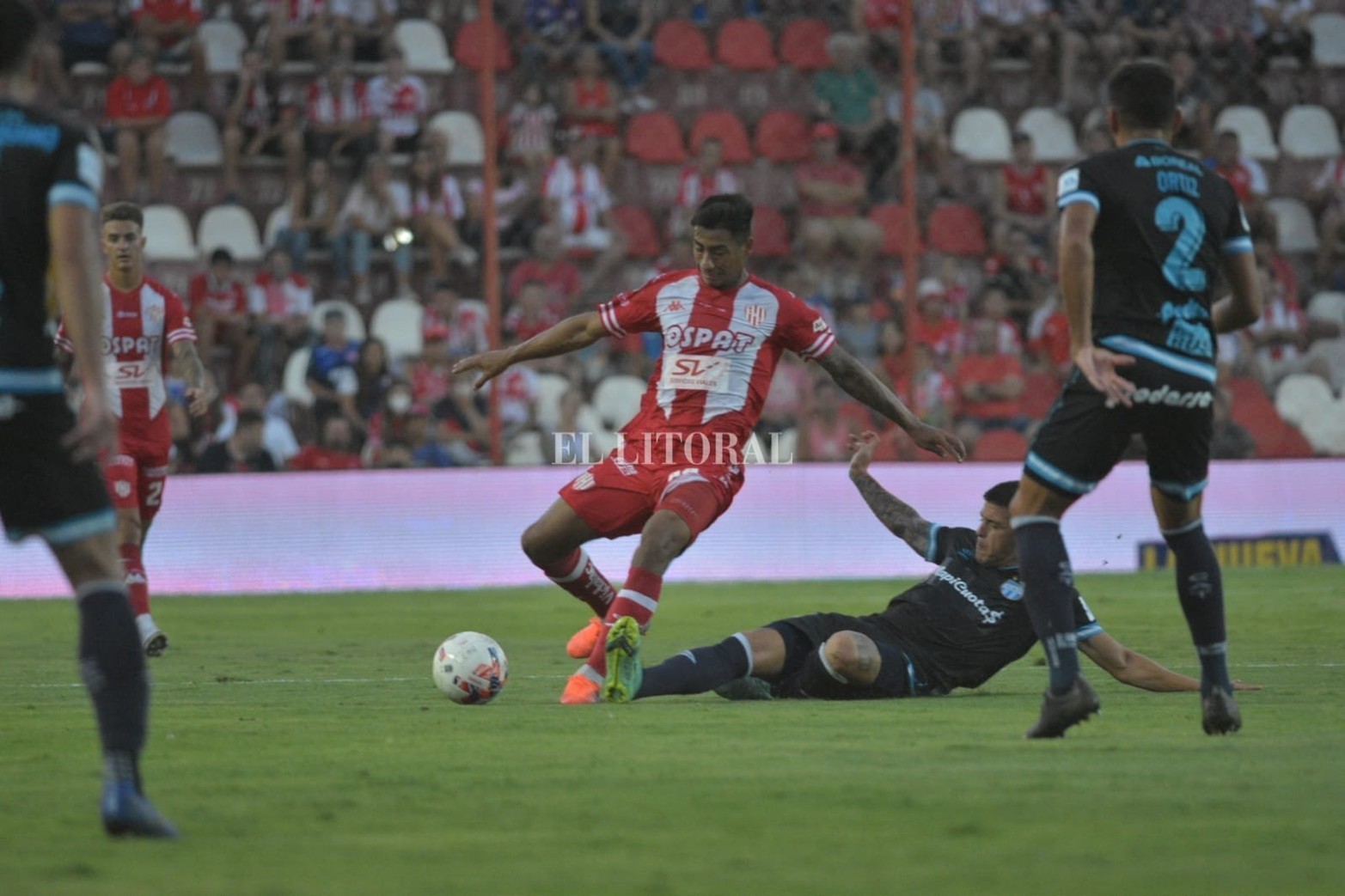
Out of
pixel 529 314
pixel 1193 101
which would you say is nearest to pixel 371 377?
pixel 529 314

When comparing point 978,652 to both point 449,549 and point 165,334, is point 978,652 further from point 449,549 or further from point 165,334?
point 449,549

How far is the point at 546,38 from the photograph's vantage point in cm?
1970

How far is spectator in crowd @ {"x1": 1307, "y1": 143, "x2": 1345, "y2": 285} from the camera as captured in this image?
19.6 meters

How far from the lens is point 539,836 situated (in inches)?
182

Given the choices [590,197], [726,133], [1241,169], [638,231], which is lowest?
Answer: [638,231]

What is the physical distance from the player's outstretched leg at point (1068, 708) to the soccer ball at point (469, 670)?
250 cm

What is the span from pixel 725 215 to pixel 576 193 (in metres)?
10.7

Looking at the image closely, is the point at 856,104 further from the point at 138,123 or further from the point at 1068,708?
the point at 1068,708

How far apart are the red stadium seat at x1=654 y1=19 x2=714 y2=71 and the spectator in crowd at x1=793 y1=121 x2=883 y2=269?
1.69 metres

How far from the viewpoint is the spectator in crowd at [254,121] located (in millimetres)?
19328

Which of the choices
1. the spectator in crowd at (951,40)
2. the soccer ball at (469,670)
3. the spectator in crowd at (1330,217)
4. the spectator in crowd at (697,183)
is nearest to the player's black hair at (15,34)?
the soccer ball at (469,670)

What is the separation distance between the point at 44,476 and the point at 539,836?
4.87ft

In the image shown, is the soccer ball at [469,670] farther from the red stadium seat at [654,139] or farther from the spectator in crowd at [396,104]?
the red stadium seat at [654,139]

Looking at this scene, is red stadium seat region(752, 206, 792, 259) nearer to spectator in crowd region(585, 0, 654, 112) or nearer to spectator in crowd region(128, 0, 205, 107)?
spectator in crowd region(585, 0, 654, 112)
